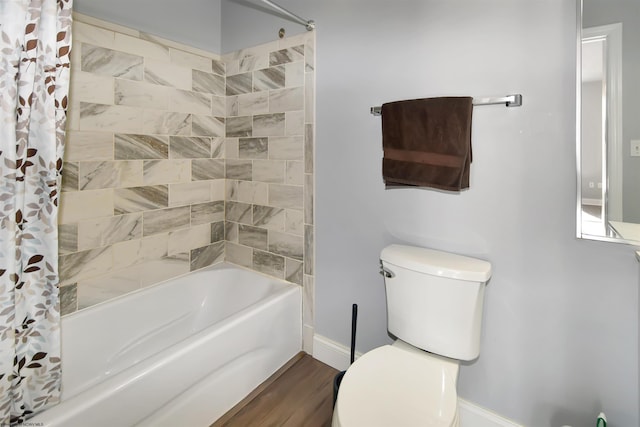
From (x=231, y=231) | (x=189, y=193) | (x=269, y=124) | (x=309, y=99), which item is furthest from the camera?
(x=231, y=231)

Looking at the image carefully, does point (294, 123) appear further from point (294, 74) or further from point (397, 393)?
point (397, 393)

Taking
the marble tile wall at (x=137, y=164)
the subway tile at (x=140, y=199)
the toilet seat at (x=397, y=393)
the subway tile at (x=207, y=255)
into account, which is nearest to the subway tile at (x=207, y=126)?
the marble tile wall at (x=137, y=164)

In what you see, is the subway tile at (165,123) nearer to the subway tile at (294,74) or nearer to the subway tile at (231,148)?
the subway tile at (231,148)

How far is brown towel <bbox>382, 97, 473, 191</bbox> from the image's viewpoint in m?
1.45

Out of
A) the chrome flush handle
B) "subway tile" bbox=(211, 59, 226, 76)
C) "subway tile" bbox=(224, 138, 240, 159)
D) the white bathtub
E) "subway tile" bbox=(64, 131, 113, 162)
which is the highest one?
"subway tile" bbox=(211, 59, 226, 76)

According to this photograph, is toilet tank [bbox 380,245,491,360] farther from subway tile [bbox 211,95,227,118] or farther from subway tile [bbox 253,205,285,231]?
subway tile [bbox 211,95,227,118]

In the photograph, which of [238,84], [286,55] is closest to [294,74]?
[286,55]

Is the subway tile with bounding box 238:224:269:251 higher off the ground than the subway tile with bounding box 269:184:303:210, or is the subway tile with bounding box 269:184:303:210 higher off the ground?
the subway tile with bounding box 269:184:303:210

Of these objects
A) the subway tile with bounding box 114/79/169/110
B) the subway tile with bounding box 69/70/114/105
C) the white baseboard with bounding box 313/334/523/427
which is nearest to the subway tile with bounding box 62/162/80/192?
the subway tile with bounding box 69/70/114/105

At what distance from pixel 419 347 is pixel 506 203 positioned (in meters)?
0.74

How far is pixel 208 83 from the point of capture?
7.63ft

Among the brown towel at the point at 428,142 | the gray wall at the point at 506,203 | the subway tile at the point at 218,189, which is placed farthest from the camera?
the subway tile at the point at 218,189

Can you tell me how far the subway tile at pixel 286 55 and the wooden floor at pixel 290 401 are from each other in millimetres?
1875

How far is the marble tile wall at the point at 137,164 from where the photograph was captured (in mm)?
1737
